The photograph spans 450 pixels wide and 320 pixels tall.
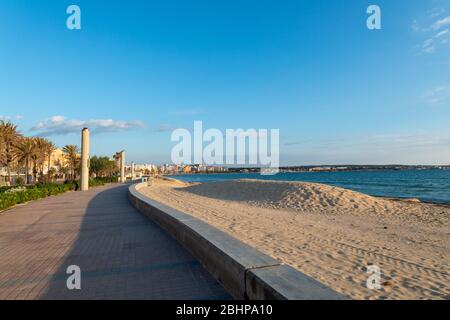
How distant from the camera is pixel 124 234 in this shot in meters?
7.74

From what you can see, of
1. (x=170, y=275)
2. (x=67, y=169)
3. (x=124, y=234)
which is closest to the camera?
(x=170, y=275)

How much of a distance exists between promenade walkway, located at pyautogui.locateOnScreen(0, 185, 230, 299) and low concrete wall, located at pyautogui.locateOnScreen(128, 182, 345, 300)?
21 centimetres

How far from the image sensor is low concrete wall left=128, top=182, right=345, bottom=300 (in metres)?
2.80

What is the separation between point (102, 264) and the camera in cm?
514

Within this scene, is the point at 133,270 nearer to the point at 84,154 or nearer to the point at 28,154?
the point at 84,154

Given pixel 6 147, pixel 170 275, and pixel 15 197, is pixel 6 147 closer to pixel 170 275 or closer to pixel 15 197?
pixel 15 197

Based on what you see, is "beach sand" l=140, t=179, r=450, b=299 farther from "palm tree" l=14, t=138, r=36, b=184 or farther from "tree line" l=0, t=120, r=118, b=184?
"palm tree" l=14, t=138, r=36, b=184

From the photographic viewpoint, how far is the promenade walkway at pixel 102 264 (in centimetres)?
393

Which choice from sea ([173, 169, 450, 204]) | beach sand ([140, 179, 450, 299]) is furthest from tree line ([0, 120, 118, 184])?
sea ([173, 169, 450, 204])

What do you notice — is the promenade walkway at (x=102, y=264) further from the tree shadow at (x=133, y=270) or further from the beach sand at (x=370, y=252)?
the beach sand at (x=370, y=252)

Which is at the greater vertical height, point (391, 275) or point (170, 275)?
point (170, 275)
